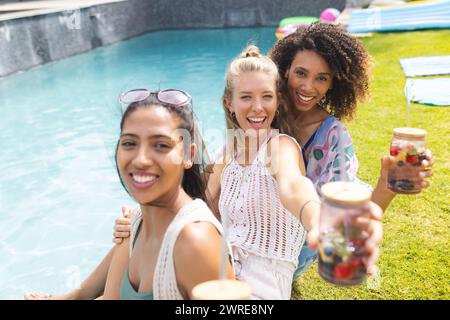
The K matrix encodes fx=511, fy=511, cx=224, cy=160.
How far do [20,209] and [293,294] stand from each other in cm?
505

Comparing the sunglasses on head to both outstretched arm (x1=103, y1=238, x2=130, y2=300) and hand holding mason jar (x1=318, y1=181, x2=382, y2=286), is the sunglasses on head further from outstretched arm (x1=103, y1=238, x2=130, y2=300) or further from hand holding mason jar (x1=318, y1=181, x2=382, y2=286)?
hand holding mason jar (x1=318, y1=181, x2=382, y2=286)

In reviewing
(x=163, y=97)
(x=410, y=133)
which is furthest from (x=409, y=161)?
(x=163, y=97)

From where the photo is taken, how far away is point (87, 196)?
768cm

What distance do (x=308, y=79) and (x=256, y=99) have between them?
543mm

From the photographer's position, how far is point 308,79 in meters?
3.26

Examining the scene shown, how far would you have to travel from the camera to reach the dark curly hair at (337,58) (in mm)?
3264

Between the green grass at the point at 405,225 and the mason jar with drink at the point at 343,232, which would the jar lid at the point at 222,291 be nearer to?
the mason jar with drink at the point at 343,232

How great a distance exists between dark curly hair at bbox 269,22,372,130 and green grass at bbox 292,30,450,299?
125 centimetres

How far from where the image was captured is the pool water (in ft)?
20.4

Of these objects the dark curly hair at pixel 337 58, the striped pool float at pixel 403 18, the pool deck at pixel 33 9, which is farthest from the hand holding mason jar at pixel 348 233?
the pool deck at pixel 33 9

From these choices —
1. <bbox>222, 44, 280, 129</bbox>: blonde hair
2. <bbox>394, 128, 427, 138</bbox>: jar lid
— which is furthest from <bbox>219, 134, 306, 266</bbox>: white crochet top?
<bbox>394, 128, 427, 138</bbox>: jar lid

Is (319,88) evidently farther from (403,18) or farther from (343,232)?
(403,18)
